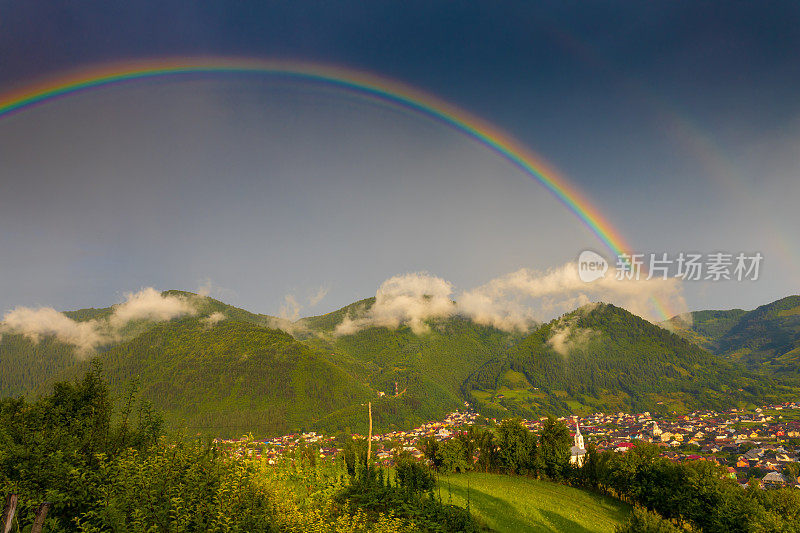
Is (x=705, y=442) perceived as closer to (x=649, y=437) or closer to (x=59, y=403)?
(x=649, y=437)

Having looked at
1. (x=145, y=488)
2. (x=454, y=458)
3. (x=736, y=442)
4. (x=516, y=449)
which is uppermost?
(x=145, y=488)

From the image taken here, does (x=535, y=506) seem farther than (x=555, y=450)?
No

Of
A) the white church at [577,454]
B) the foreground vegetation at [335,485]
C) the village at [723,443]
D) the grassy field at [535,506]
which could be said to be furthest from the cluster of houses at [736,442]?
the grassy field at [535,506]

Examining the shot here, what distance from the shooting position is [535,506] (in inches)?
1500

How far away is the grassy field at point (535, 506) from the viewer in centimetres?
3306

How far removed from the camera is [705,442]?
14900 centimetres

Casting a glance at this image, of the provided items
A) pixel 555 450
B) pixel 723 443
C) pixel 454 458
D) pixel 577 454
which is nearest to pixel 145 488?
pixel 454 458

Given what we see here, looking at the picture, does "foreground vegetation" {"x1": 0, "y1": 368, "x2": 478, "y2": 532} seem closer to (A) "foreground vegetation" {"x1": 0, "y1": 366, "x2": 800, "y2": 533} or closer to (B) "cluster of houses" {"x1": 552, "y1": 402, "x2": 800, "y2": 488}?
(A) "foreground vegetation" {"x1": 0, "y1": 366, "x2": 800, "y2": 533}

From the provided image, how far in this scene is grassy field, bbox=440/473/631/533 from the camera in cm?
3306

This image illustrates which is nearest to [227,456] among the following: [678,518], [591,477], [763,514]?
[763,514]

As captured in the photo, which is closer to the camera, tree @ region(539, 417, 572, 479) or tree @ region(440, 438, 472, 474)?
tree @ region(539, 417, 572, 479)

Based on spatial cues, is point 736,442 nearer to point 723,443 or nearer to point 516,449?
point 723,443

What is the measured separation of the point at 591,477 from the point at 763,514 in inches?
935

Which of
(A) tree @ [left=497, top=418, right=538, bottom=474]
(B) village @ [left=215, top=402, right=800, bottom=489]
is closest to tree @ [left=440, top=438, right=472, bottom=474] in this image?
(A) tree @ [left=497, top=418, right=538, bottom=474]
